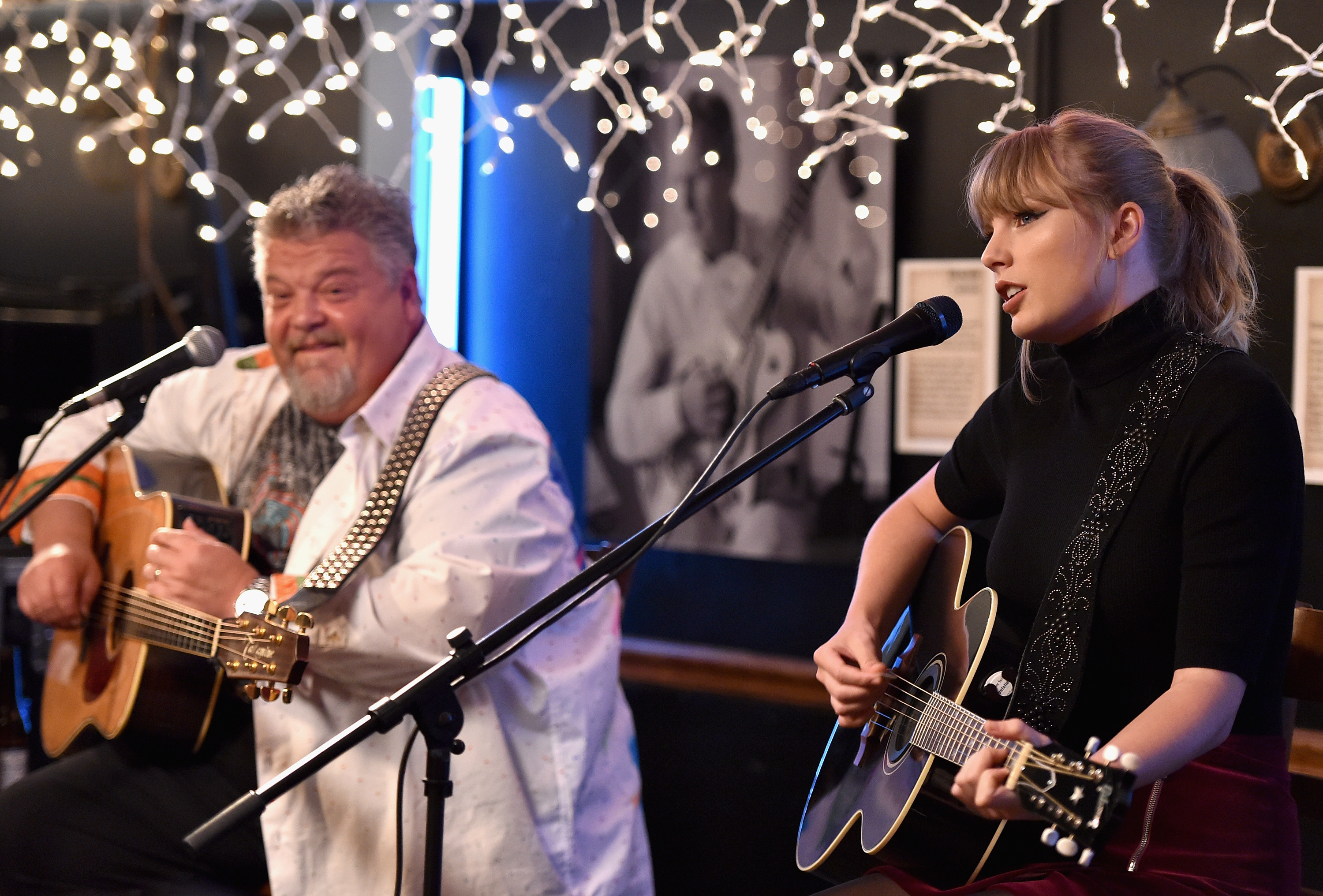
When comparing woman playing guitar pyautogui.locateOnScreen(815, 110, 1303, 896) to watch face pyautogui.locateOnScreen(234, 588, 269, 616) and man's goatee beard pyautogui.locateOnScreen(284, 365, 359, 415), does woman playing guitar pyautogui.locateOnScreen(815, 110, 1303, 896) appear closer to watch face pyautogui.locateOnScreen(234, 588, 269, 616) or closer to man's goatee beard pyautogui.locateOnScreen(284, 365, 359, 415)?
watch face pyautogui.locateOnScreen(234, 588, 269, 616)

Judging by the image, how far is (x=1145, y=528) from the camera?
148cm

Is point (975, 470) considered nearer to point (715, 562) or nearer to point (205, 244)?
point (715, 562)

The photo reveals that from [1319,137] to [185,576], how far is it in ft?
7.77

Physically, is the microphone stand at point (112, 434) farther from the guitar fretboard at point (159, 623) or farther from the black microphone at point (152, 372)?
the guitar fretboard at point (159, 623)

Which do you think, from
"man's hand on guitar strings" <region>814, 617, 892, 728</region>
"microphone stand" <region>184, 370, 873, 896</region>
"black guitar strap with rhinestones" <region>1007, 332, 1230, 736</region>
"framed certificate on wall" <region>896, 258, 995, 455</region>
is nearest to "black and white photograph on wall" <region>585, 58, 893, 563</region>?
"framed certificate on wall" <region>896, 258, 995, 455</region>

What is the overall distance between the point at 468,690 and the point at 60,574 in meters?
1.00

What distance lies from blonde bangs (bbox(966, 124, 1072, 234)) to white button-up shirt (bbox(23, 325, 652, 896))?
97cm

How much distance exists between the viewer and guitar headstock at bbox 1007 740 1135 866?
1155mm

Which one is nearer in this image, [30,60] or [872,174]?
[872,174]

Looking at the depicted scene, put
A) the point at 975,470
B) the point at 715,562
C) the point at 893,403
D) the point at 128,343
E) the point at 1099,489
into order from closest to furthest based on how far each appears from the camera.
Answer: the point at 1099,489
the point at 975,470
the point at 893,403
the point at 715,562
the point at 128,343

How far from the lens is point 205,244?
367 cm

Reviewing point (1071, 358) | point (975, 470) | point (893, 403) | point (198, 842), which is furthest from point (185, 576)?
point (893, 403)

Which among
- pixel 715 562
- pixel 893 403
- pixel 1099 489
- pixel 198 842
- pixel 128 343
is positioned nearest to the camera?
pixel 198 842

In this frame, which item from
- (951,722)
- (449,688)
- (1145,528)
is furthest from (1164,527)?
(449,688)
